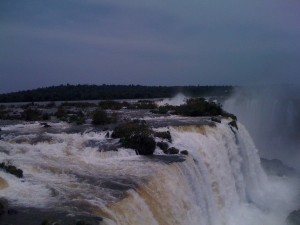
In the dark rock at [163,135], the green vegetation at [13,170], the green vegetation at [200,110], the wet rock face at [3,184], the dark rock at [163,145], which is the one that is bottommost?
the wet rock face at [3,184]

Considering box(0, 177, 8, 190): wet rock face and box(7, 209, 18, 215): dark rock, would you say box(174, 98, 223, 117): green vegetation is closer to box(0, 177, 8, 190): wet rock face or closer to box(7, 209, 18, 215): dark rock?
box(0, 177, 8, 190): wet rock face

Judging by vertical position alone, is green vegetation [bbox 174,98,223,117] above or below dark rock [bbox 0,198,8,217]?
above

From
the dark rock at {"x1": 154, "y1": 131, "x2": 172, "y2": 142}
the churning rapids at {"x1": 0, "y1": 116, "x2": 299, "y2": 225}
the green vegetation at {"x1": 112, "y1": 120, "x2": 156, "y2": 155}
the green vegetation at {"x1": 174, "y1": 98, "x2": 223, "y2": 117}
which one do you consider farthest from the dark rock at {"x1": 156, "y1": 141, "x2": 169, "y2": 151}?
the green vegetation at {"x1": 174, "y1": 98, "x2": 223, "y2": 117}

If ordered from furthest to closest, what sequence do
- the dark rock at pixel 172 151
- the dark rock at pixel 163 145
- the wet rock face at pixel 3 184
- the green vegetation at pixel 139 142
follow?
the dark rock at pixel 163 145 < the dark rock at pixel 172 151 < the green vegetation at pixel 139 142 < the wet rock face at pixel 3 184

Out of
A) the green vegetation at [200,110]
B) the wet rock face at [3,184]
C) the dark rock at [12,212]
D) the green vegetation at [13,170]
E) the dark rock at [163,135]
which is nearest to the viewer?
the dark rock at [12,212]

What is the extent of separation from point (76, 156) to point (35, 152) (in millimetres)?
1616

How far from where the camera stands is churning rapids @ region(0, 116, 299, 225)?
12836 millimetres

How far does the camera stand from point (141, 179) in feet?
48.9

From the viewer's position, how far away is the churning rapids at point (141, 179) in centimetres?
1284

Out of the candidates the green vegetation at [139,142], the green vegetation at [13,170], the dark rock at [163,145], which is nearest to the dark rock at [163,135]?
the dark rock at [163,145]

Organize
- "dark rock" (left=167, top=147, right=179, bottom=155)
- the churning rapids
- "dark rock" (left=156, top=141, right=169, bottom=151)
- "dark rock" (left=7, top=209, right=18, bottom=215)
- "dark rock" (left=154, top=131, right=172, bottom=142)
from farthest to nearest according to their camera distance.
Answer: "dark rock" (left=154, top=131, right=172, bottom=142), "dark rock" (left=156, top=141, right=169, bottom=151), "dark rock" (left=167, top=147, right=179, bottom=155), the churning rapids, "dark rock" (left=7, top=209, right=18, bottom=215)

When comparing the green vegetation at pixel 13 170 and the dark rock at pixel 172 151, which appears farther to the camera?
the dark rock at pixel 172 151

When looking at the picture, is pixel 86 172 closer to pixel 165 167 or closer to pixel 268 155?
pixel 165 167

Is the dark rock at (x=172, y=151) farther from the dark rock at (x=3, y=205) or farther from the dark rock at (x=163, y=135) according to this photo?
the dark rock at (x=3, y=205)
